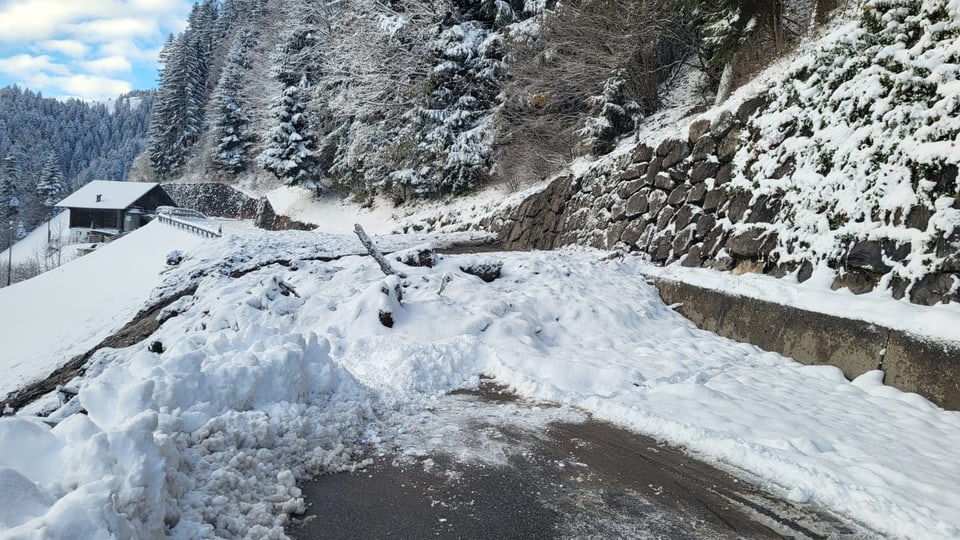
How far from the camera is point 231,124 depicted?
135 ft

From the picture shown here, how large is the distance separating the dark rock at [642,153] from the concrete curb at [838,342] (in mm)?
3490

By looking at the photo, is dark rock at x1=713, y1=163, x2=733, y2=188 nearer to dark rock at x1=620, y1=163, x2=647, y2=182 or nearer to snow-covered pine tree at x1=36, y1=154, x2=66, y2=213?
dark rock at x1=620, y1=163, x2=647, y2=182

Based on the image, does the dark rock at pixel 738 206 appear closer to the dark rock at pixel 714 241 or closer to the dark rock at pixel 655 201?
the dark rock at pixel 714 241

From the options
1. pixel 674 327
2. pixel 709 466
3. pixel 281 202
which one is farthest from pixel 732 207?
pixel 281 202

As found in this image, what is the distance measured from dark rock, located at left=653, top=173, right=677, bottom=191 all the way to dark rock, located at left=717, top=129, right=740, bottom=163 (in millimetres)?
998

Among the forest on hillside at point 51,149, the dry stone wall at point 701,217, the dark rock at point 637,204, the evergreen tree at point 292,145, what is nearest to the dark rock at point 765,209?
the dry stone wall at point 701,217

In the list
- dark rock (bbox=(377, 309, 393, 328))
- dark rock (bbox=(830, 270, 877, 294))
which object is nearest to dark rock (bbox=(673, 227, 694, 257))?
dark rock (bbox=(830, 270, 877, 294))

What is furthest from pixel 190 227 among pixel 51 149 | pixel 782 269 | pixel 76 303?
pixel 51 149

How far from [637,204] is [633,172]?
828 mm

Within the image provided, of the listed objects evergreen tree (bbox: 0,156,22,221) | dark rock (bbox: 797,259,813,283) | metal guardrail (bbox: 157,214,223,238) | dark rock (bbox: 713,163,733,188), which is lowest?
evergreen tree (bbox: 0,156,22,221)

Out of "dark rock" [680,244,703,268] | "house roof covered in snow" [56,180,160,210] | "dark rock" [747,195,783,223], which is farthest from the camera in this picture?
"house roof covered in snow" [56,180,160,210]

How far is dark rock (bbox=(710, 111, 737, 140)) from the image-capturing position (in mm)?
7888

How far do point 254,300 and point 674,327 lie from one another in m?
5.84

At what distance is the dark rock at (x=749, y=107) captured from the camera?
24.5 ft
